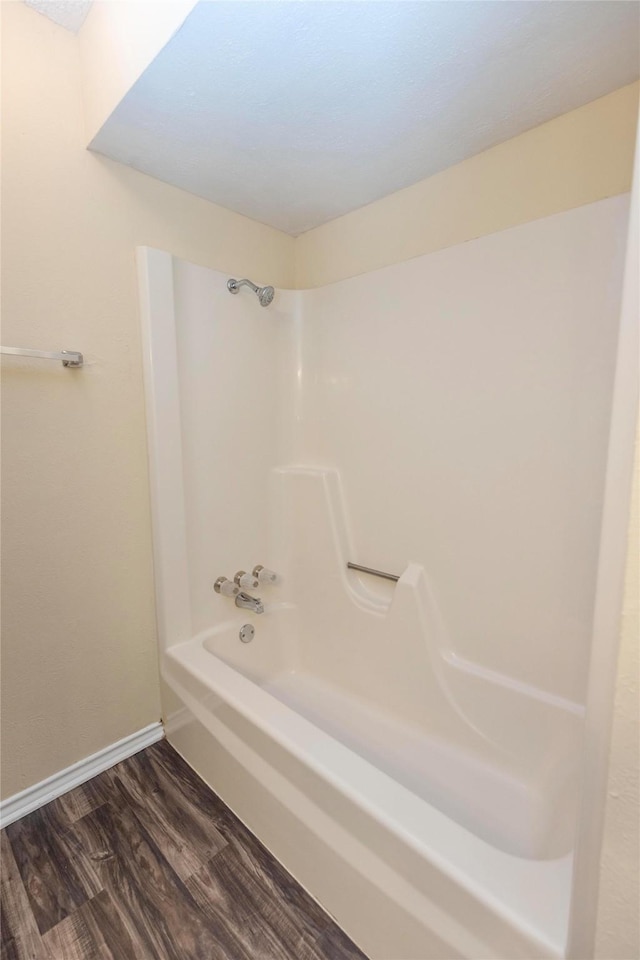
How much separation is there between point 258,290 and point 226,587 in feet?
4.31

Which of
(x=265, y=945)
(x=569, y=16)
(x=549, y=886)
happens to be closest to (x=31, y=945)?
(x=265, y=945)

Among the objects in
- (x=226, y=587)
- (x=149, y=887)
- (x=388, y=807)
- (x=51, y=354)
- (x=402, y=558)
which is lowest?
(x=149, y=887)

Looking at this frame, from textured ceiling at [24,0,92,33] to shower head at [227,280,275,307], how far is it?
0.81 m

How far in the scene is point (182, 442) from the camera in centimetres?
160

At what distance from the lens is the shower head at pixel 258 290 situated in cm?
169

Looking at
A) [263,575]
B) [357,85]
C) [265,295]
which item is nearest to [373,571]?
[263,575]

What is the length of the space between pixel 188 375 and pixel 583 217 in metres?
1.39

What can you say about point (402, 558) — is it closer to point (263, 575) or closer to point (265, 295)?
point (263, 575)

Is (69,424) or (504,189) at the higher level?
(504,189)

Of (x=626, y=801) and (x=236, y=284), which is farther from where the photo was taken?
(x=236, y=284)

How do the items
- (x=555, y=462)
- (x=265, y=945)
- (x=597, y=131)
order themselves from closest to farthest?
(x=265, y=945)
(x=597, y=131)
(x=555, y=462)

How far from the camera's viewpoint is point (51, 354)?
1211mm

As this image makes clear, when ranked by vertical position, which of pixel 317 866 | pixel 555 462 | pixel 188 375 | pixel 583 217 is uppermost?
pixel 583 217

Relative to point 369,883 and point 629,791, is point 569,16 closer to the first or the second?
point 629,791
